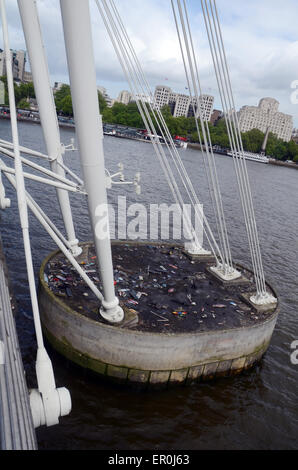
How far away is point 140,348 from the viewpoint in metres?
10.5

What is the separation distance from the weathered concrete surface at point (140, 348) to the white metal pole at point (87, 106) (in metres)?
1.91

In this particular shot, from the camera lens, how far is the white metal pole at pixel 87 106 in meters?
7.20

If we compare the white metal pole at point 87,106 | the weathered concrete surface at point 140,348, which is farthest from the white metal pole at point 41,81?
the weathered concrete surface at point 140,348

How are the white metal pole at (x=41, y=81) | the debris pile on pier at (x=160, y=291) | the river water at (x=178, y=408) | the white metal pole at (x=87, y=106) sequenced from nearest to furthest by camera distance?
the white metal pole at (x=87, y=106), the river water at (x=178, y=408), the white metal pole at (x=41, y=81), the debris pile on pier at (x=160, y=291)

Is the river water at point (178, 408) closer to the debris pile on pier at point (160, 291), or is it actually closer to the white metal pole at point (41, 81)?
the debris pile on pier at point (160, 291)

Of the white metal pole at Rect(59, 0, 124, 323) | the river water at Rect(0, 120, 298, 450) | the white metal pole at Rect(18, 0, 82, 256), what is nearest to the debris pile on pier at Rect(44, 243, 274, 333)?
the river water at Rect(0, 120, 298, 450)

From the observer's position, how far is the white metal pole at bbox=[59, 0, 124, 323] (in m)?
7.20

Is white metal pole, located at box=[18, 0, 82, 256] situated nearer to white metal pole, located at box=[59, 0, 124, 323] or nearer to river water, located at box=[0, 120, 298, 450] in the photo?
white metal pole, located at box=[59, 0, 124, 323]

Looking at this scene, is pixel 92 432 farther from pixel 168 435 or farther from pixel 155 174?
pixel 155 174

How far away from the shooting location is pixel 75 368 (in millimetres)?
11203

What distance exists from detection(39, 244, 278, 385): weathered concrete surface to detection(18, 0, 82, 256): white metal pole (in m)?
4.52

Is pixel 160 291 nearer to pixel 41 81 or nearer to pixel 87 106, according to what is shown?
pixel 87 106

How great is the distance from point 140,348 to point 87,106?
6791mm

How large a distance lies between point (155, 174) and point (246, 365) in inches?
1581
